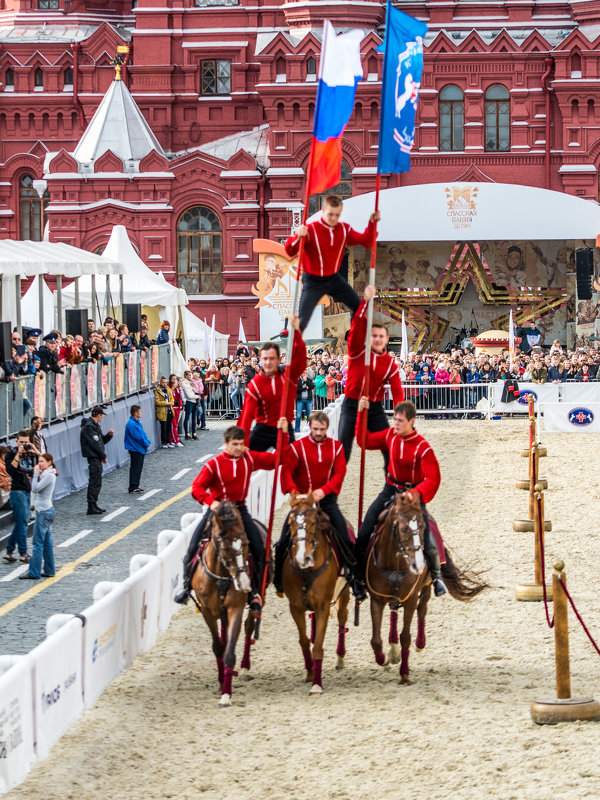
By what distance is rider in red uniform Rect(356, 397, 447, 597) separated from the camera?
12.5 metres

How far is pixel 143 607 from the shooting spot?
45.9 ft

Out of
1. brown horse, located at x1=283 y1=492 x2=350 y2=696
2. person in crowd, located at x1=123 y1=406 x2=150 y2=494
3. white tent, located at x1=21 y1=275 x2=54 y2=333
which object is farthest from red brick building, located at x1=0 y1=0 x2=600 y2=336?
brown horse, located at x1=283 y1=492 x2=350 y2=696

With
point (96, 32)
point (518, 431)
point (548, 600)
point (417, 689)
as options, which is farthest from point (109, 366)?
point (96, 32)

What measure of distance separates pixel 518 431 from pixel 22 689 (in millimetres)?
23325

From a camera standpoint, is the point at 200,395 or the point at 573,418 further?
the point at 200,395

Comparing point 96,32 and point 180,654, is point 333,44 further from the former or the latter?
point 96,32

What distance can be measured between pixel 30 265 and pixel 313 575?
14.7 metres

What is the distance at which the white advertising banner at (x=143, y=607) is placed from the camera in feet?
44.2

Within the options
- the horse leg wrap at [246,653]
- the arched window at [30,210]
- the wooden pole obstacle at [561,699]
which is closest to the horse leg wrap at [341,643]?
the horse leg wrap at [246,653]

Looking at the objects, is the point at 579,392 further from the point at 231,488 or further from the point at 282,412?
the point at 231,488

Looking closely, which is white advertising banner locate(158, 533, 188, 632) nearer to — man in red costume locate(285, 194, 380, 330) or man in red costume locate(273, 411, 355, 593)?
man in red costume locate(273, 411, 355, 593)

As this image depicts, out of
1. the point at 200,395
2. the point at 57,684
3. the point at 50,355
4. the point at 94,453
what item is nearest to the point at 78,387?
the point at 50,355

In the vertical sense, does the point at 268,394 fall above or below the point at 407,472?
above

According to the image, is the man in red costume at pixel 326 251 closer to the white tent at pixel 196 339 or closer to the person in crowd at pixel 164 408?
the person in crowd at pixel 164 408
